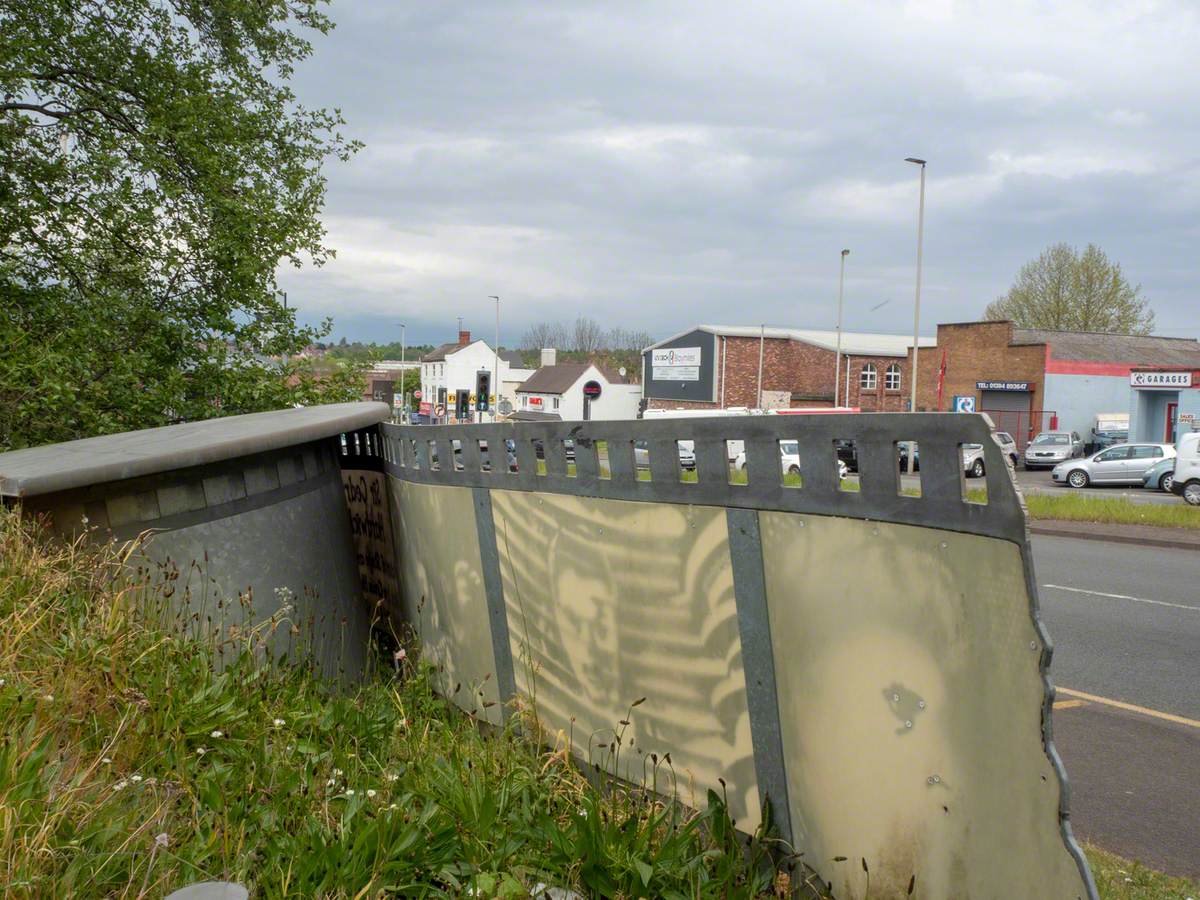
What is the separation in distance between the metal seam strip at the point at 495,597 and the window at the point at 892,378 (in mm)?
62311

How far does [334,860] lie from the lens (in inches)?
109

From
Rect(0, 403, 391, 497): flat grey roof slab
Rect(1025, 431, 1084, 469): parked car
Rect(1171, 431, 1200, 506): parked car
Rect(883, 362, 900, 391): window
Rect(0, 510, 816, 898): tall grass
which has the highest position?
Rect(0, 403, 391, 497): flat grey roof slab

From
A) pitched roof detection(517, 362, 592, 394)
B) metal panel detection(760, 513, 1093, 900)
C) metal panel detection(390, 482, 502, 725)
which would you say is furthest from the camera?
pitched roof detection(517, 362, 592, 394)

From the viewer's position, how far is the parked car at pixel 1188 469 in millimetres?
27156

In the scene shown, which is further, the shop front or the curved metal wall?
the shop front

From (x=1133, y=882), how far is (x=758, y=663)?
1.98 meters

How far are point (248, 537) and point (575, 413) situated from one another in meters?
80.7

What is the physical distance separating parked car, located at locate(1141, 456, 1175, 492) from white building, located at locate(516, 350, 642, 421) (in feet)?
151

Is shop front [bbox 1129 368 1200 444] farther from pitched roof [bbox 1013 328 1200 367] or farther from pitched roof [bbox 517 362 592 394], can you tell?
pitched roof [bbox 517 362 592 394]

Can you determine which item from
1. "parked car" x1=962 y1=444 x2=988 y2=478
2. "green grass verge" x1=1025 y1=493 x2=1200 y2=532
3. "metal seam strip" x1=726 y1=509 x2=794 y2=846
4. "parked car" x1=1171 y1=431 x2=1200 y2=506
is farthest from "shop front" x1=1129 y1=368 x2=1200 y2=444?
"metal seam strip" x1=726 y1=509 x2=794 y2=846

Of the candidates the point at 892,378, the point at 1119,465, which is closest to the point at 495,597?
the point at 1119,465

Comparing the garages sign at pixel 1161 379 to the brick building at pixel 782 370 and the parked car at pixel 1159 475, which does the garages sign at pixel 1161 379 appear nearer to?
the parked car at pixel 1159 475

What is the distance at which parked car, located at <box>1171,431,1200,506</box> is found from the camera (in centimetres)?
2716

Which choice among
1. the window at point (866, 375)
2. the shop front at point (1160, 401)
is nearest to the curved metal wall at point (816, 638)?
the shop front at point (1160, 401)
